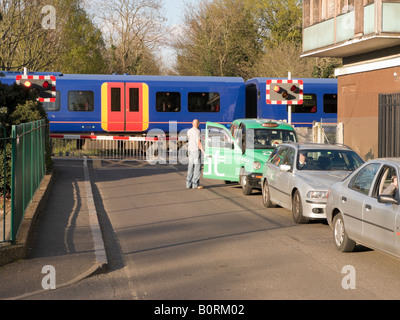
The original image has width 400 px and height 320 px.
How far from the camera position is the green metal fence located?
30.6 ft

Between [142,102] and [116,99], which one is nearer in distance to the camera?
[116,99]

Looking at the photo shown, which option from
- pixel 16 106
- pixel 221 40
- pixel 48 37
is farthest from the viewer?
pixel 221 40

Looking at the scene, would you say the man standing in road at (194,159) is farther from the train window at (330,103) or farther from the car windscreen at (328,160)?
the train window at (330,103)

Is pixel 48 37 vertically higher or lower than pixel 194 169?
higher

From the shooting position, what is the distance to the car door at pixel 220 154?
17.7 metres

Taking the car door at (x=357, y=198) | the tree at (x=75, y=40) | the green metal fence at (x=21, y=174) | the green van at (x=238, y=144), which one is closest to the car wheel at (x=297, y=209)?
the car door at (x=357, y=198)

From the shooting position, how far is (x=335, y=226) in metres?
10.1

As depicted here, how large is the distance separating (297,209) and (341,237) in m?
2.65

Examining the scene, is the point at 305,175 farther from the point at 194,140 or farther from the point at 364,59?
the point at 364,59

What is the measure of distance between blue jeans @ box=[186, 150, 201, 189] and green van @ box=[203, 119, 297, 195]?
22cm

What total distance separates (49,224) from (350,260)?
17.2 feet

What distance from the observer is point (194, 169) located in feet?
59.7

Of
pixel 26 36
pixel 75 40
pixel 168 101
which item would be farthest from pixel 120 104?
pixel 75 40
